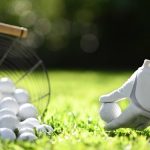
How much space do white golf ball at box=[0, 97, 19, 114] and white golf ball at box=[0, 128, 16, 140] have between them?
1.48ft

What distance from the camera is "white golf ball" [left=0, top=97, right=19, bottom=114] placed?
144 inches

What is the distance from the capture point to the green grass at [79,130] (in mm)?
2926

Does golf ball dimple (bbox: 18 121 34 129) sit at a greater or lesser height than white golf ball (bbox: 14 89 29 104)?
lesser

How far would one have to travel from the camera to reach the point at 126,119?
3.44 m

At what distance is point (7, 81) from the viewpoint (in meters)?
3.97

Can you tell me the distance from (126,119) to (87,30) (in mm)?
8162

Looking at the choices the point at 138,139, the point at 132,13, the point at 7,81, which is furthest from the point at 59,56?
the point at 138,139

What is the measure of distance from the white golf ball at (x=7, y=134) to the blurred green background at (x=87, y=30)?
313 inches

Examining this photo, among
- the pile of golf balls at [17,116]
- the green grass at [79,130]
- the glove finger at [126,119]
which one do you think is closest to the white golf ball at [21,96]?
the pile of golf balls at [17,116]

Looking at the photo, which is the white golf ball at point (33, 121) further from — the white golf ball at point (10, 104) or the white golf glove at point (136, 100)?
the white golf glove at point (136, 100)

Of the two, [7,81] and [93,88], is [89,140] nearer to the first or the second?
[7,81]

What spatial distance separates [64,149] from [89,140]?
0.75 feet

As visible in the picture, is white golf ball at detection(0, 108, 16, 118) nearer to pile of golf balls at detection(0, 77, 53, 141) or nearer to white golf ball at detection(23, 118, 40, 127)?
pile of golf balls at detection(0, 77, 53, 141)

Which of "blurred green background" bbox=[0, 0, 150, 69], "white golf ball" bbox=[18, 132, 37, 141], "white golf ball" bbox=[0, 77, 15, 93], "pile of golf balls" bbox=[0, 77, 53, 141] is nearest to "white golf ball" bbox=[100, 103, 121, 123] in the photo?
"pile of golf balls" bbox=[0, 77, 53, 141]
